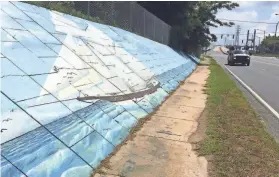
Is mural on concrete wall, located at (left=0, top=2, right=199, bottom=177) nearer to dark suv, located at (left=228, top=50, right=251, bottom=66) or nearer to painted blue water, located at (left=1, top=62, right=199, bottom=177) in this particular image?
painted blue water, located at (left=1, top=62, right=199, bottom=177)

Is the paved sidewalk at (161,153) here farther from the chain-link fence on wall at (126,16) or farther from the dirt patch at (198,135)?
the chain-link fence on wall at (126,16)

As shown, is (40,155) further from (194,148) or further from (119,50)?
(119,50)

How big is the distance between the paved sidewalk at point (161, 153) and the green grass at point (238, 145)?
11.1 inches

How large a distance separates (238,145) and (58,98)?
3.05 meters

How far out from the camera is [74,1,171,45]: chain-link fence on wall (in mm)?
15305

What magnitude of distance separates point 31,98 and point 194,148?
8.83 ft

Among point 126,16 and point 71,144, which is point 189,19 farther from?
point 71,144

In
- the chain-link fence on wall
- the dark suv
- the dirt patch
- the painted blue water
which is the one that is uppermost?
the chain-link fence on wall

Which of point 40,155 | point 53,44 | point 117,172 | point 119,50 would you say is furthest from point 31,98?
point 119,50

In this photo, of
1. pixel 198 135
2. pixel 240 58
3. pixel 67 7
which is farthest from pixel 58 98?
pixel 240 58

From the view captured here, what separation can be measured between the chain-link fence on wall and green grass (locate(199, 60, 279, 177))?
776 centimetres

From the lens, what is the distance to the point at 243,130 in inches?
286

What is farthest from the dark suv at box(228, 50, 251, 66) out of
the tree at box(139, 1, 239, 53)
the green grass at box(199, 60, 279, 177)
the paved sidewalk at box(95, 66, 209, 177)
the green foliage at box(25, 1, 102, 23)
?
the paved sidewalk at box(95, 66, 209, 177)

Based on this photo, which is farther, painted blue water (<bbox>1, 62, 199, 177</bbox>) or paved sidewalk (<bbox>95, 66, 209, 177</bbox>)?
paved sidewalk (<bbox>95, 66, 209, 177</bbox>)
